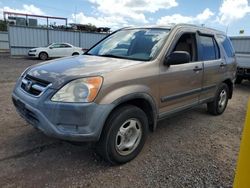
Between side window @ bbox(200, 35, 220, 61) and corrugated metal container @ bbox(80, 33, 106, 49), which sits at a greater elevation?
corrugated metal container @ bbox(80, 33, 106, 49)

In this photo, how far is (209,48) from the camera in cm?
458

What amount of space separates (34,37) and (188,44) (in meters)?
18.5

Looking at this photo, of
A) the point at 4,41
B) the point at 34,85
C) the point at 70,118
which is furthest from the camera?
the point at 4,41

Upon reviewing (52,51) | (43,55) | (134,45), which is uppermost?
(134,45)

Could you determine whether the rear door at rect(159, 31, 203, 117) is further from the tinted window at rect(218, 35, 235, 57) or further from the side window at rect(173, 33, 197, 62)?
the tinted window at rect(218, 35, 235, 57)

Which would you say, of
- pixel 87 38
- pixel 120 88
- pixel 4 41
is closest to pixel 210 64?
pixel 120 88

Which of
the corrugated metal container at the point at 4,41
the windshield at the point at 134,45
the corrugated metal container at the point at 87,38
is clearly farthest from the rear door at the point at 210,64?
the corrugated metal container at the point at 4,41

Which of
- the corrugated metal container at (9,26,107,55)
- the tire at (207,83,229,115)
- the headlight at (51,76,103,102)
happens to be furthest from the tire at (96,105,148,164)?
the corrugated metal container at (9,26,107,55)

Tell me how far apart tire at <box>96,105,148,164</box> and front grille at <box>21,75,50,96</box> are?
85cm

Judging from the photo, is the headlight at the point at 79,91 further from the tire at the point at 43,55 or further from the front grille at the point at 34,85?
the tire at the point at 43,55

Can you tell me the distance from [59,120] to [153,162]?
1420 mm

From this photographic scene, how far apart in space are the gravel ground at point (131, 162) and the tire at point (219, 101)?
0.76 meters

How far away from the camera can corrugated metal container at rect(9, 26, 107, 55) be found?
18.8 meters

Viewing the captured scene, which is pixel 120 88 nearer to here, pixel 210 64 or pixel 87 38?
pixel 210 64
